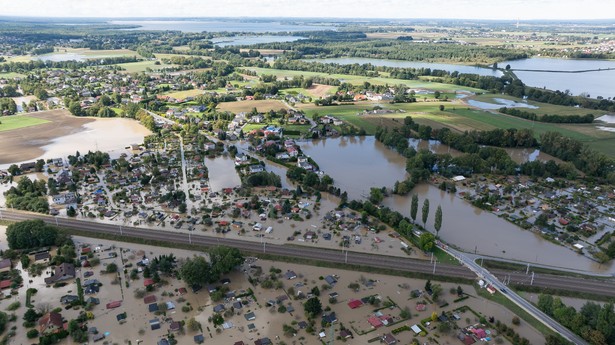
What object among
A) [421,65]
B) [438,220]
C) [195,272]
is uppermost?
[421,65]

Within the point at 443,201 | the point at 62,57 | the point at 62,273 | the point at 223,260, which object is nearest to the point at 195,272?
the point at 223,260

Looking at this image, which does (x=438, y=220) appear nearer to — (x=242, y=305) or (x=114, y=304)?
(x=242, y=305)

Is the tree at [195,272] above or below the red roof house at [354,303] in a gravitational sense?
above

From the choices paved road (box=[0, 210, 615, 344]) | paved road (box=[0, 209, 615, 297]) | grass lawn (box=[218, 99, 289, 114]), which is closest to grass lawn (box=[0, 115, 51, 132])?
grass lawn (box=[218, 99, 289, 114])

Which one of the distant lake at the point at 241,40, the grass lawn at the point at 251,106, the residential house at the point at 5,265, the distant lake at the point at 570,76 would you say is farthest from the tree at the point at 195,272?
the distant lake at the point at 241,40

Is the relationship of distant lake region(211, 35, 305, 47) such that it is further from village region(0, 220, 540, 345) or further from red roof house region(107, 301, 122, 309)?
red roof house region(107, 301, 122, 309)

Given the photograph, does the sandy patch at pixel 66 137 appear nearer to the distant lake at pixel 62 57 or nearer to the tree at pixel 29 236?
the tree at pixel 29 236
